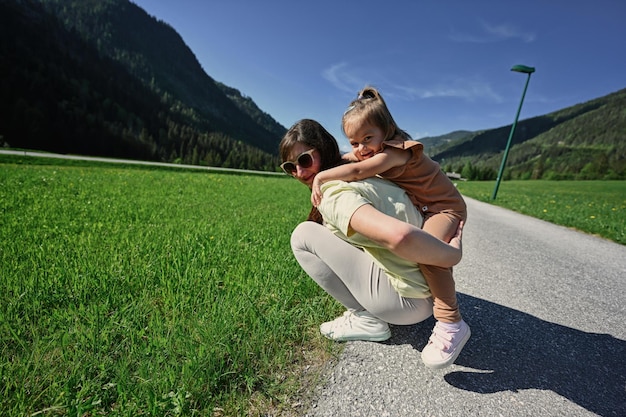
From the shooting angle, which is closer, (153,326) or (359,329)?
(153,326)

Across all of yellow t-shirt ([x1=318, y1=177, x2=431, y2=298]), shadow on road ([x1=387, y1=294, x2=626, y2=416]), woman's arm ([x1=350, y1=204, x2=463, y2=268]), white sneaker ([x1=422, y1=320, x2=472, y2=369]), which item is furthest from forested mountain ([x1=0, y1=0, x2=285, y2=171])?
shadow on road ([x1=387, y1=294, x2=626, y2=416])

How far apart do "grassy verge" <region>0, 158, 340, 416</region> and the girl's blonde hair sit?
149cm

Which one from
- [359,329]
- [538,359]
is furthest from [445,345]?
[538,359]

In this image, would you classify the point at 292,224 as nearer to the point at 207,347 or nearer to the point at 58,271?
the point at 58,271

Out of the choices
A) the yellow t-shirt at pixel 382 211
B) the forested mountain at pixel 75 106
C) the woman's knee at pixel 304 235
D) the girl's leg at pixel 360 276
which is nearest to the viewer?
the yellow t-shirt at pixel 382 211

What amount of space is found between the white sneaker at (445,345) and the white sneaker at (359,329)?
374 millimetres

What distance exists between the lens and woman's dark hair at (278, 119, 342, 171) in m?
2.21

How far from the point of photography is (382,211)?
1.84m

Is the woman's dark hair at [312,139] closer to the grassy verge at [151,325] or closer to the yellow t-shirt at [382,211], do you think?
the yellow t-shirt at [382,211]

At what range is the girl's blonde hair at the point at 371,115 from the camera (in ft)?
6.58

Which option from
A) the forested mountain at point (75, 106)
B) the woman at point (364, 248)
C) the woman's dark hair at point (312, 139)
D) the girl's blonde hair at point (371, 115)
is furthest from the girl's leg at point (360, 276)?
the forested mountain at point (75, 106)

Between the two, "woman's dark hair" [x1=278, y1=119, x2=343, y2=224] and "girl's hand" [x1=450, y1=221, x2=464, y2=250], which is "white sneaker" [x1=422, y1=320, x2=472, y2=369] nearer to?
"girl's hand" [x1=450, y1=221, x2=464, y2=250]

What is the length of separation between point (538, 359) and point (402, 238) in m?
1.61

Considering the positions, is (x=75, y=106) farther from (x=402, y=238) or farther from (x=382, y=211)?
(x=402, y=238)
